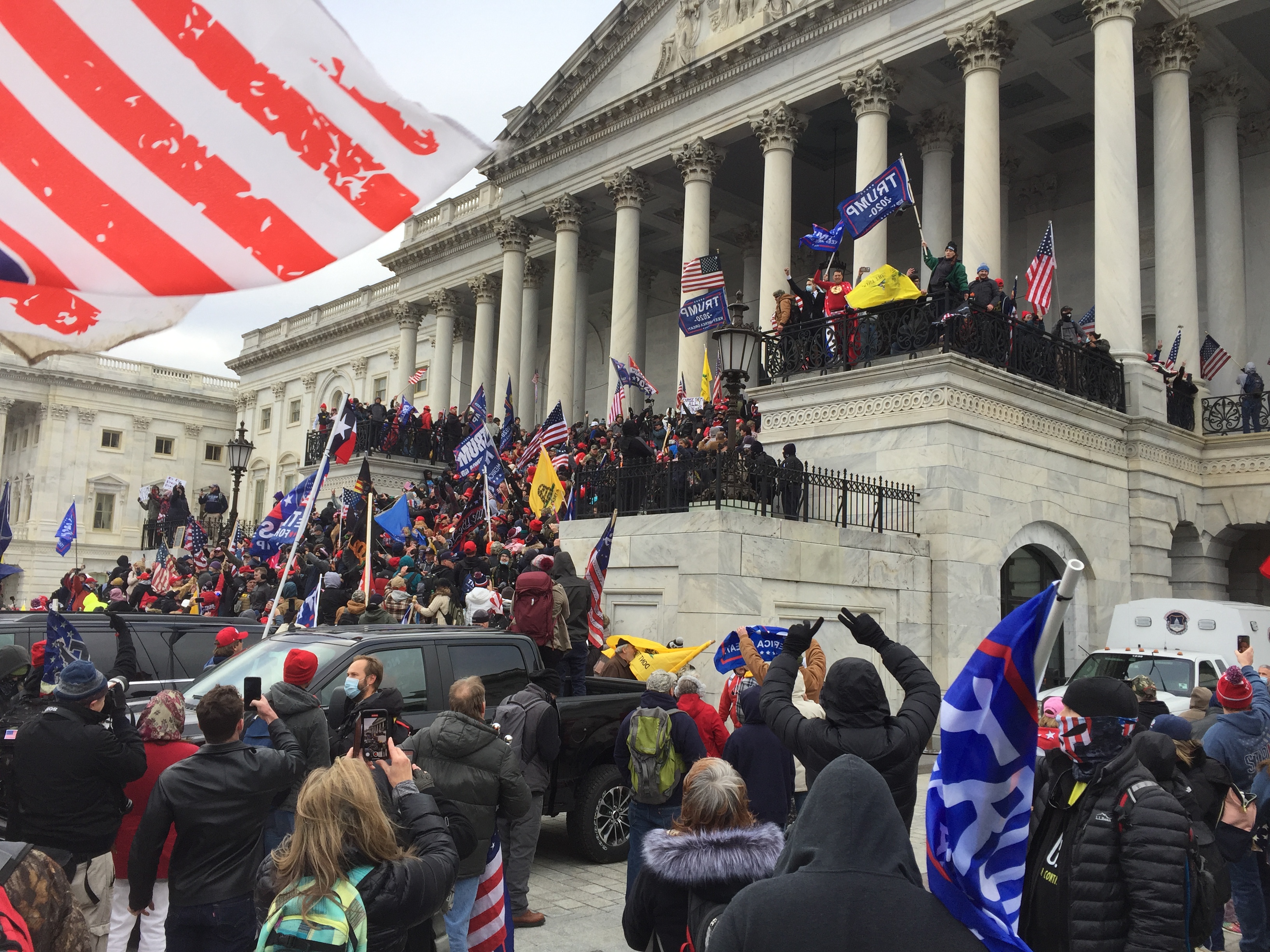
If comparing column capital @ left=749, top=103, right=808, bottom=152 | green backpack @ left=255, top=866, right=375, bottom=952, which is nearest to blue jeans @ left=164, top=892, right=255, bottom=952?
green backpack @ left=255, top=866, right=375, bottom=952

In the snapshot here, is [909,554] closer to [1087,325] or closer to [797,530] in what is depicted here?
[797,530]

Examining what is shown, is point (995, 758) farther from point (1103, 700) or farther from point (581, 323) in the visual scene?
point (581, 323)

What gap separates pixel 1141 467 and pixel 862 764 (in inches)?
770

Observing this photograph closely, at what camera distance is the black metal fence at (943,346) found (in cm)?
1745

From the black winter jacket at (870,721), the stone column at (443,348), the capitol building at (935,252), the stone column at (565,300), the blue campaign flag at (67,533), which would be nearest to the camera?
the black winter jacket at (870,721)

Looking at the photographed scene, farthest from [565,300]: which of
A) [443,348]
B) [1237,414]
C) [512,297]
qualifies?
[1237,414]

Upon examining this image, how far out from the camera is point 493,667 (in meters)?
8.75

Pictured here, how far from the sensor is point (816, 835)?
2598 millimetres

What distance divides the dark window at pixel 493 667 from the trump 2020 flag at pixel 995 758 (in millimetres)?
5921

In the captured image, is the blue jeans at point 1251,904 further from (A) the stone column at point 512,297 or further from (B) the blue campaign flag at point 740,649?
(A) the stone column at point 512,297

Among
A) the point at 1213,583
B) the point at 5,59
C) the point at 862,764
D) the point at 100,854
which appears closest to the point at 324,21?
the point at 5,59

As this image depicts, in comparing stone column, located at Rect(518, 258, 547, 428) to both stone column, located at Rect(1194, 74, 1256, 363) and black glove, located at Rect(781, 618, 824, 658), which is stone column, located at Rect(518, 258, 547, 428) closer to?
stone column, located at Rect(1194, 74, 1256, 363)

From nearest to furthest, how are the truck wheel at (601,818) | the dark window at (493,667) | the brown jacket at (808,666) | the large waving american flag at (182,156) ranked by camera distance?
the large waving american flag at (182,156)
the brown jacket at (808,666)
the dark window at (493,667)
the truck wheel at (601,818)

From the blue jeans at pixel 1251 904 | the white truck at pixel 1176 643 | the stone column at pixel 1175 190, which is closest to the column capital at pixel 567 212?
the stone column at pixel 1175 190
